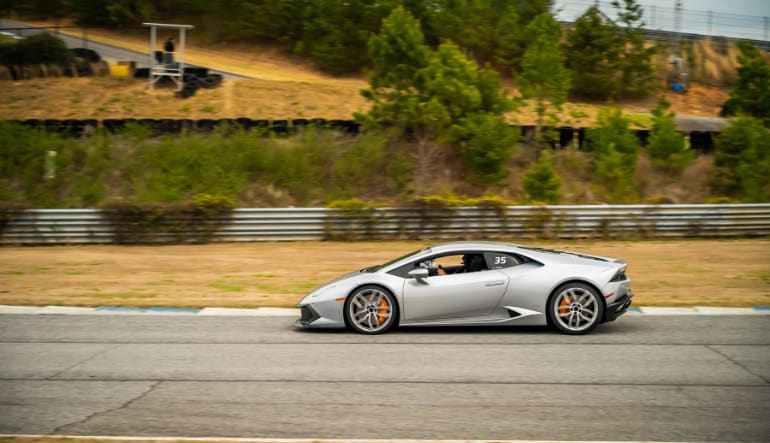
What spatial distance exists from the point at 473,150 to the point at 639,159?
6.32 metres

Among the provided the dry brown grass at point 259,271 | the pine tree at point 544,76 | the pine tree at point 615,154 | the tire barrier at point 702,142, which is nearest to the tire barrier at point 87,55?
the dry brown grass at point 259,271

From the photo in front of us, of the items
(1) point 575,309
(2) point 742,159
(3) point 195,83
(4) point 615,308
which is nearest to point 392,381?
(1) point 575,309

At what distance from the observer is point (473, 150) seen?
2567 centimetres

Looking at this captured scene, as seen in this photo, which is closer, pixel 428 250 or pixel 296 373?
pixel 296 373

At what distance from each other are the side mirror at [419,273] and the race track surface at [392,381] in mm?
768

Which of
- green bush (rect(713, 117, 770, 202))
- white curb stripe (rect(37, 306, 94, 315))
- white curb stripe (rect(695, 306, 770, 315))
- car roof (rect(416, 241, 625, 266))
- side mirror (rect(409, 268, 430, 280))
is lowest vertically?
white curb stripe (rect(37, 306, 94, 315))

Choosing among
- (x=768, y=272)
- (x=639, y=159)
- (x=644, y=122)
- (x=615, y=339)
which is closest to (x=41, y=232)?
(x=615, y=339)

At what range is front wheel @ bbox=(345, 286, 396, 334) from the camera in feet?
32.8

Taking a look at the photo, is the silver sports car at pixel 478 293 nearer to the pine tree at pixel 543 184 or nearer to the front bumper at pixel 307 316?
the front bumper at pixel 307 316

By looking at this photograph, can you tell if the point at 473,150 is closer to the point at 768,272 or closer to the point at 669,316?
the point at 768,272

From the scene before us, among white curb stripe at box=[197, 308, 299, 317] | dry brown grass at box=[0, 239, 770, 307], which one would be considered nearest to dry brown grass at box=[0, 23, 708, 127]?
dry brown grass at box=[0, 239, 770, 307]

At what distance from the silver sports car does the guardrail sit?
384 inches

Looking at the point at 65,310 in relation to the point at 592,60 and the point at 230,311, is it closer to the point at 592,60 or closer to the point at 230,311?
the point at 230,311

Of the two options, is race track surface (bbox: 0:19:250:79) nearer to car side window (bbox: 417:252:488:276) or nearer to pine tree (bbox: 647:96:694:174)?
pine tree (bbox: 647:96:694:174)
